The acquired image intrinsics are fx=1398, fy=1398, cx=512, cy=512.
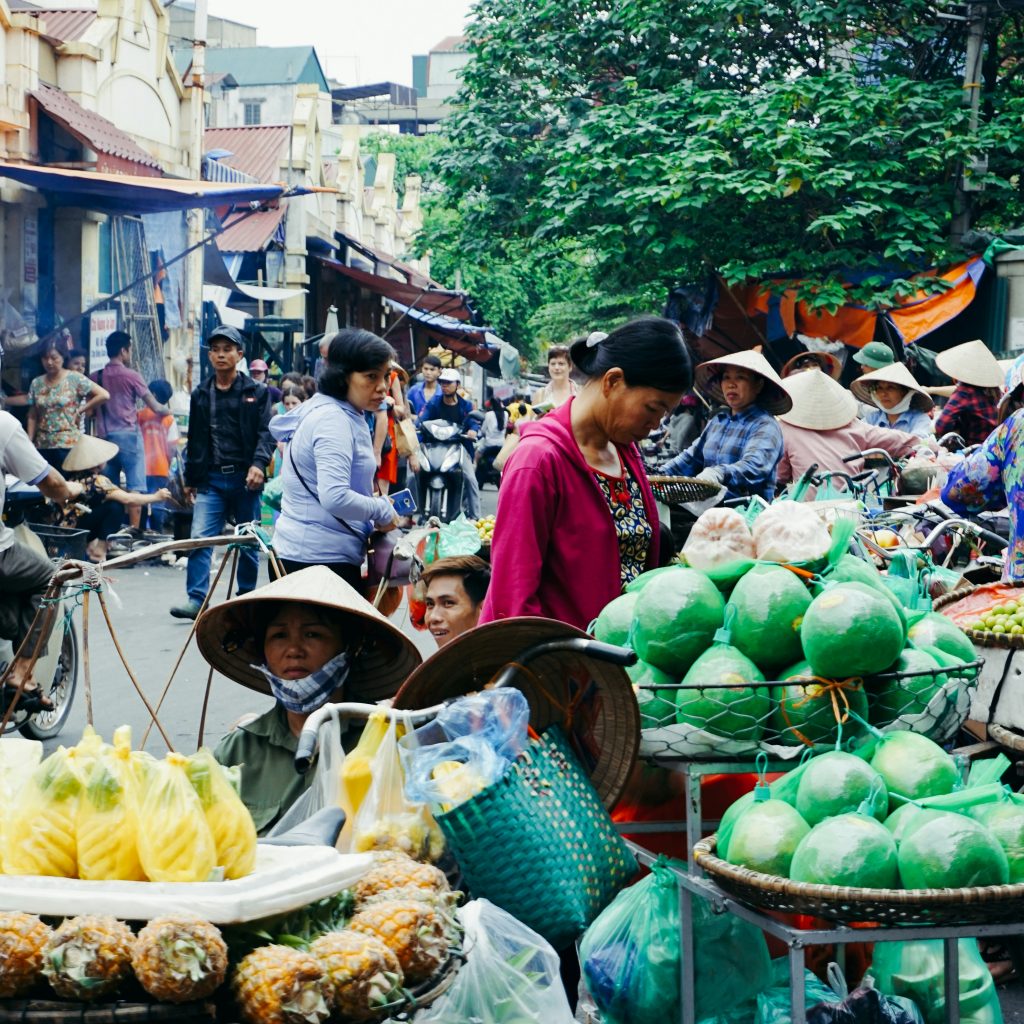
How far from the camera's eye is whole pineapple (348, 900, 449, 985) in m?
1.98

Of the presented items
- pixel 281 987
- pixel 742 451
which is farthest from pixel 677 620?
pixel 742 451

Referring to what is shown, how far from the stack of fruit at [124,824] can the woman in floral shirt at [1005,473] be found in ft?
10.7

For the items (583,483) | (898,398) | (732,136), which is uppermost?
(732,136)

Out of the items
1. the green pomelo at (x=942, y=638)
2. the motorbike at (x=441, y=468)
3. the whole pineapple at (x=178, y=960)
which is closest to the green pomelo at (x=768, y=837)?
the green pomelo at (x=942, y=638)

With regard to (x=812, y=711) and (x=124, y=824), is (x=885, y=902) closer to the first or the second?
(x=812, y=711)

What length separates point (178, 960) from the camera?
1.76 m

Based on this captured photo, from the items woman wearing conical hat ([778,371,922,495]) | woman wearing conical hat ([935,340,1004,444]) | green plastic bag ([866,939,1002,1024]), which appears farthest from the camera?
woman wearing conical hat ([935,340,1004,444])

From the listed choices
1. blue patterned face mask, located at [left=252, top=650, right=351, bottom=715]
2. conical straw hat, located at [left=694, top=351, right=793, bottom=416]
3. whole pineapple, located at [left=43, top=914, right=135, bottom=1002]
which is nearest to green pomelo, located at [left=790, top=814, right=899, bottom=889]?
whole pineapple, located at [left=43, top=914, right=135, bottom=1002]

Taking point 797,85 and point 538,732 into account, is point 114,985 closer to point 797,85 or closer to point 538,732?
point 538,732

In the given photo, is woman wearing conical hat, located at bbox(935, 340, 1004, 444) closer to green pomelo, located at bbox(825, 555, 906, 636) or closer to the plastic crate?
the plastic crate

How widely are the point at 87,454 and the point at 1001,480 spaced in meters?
9.92

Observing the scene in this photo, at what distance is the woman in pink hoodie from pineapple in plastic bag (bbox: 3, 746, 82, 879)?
1.54 m

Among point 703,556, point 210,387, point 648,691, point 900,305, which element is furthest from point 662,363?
point 900,305

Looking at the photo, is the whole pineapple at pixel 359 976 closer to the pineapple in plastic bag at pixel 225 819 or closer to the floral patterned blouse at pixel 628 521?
the pineapple in plastic bag at pixel 225 819
